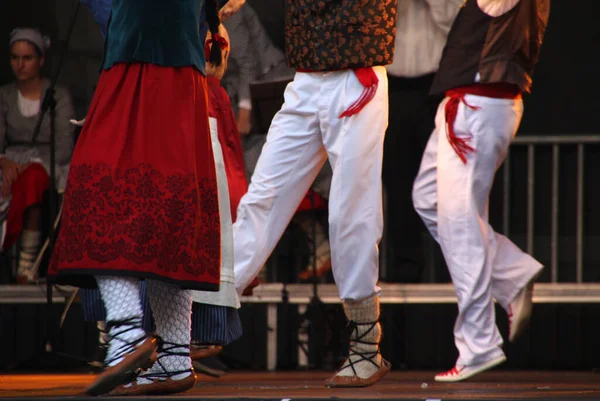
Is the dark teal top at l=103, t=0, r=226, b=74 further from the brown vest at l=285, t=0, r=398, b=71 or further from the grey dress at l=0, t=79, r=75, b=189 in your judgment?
the grey dress at l=0, t=79, r=75, b=189

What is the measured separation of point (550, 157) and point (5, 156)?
2.85 m

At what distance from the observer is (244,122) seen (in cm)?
596

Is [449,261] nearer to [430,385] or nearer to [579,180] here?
[430,385]

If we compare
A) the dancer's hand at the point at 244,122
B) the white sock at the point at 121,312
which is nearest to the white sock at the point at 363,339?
the white sock at the point at 121,312

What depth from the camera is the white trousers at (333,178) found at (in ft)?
13.6

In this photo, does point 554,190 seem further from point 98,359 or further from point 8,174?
point 8,174

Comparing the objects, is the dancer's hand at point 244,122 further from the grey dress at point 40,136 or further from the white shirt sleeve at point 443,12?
the white shirt sleeve at point 443,12

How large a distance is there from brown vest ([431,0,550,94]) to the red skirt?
65.0 inches

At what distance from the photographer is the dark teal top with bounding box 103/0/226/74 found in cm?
343

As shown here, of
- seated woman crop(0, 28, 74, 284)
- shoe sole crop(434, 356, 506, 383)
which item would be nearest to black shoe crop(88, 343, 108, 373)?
seated woman crop(0, 28, 74, 284)

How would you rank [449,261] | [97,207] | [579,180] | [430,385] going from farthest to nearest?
[579,180] → [449,261] → [430,385] → [97,207]

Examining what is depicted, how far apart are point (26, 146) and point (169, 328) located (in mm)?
2815

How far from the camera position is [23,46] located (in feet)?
20.0

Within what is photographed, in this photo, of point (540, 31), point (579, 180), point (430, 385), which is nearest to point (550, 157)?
point (579, 180)
